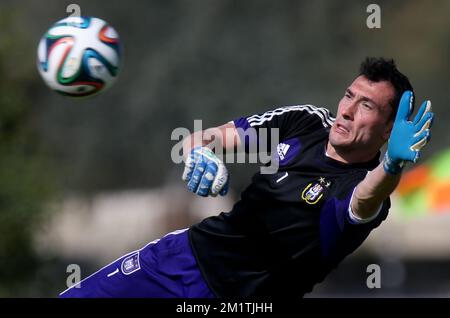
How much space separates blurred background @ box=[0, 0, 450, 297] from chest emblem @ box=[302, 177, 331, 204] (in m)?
13.1

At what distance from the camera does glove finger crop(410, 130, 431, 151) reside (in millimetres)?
5864

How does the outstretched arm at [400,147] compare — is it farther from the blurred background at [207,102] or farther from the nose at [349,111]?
the blurred background at [207,102]

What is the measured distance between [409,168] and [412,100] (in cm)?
1574

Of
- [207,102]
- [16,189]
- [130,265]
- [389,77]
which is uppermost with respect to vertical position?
[389,77]

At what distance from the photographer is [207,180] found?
20.1ft

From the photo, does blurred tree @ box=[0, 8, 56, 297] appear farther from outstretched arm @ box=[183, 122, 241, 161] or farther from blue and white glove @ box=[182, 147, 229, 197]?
blue and white glove @ box=[182, 147, 229, 197]

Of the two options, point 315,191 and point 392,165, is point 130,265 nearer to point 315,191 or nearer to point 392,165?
point 315,191

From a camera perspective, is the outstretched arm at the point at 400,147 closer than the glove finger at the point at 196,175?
Yes

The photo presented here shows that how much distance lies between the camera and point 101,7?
1092 inches

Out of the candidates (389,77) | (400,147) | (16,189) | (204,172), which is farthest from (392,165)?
(16,189)

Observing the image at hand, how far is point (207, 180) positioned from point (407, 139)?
116cm

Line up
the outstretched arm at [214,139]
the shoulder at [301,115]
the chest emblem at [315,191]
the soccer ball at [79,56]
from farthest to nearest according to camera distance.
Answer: the soccer ball at [79,56] → the shoulder at [301,115] → the chest emblem at [315,191] → the outstretched arm at [214,139]

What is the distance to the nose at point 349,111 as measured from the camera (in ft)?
21.7

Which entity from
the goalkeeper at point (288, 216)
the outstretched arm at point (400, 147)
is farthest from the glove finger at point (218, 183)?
the outstretched arm at point (400, 147)
